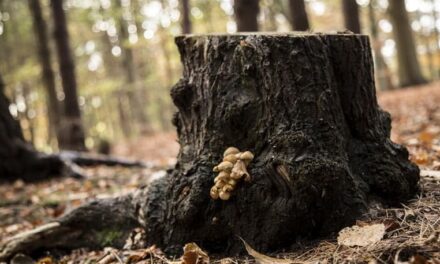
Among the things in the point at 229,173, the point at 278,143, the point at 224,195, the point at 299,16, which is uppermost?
the point at 299,16

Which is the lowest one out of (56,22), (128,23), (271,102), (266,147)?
(266,147)

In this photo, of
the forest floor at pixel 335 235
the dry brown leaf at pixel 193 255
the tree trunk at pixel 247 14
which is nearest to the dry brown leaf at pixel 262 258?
the forest floor at pixel 335 235

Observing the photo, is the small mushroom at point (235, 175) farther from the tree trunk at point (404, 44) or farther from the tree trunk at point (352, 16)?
the tree trunk at point (404, 44)

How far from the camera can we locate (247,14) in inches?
254

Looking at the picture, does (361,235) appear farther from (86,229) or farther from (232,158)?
(86,229)

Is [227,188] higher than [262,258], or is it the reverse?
[227,188]

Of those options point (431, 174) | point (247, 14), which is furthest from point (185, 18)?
point (431, 174)

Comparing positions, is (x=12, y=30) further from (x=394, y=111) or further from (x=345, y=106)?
(x=345, y=106)

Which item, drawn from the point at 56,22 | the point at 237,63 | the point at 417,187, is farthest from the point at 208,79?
the point at 56,22

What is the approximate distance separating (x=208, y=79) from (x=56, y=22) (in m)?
7.68

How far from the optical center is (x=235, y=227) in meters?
2.29

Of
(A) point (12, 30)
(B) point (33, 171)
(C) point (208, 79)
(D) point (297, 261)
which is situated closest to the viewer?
(D) point (297, 261)

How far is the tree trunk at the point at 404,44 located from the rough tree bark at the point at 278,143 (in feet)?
41.5

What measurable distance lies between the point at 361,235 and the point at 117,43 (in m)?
23.6
